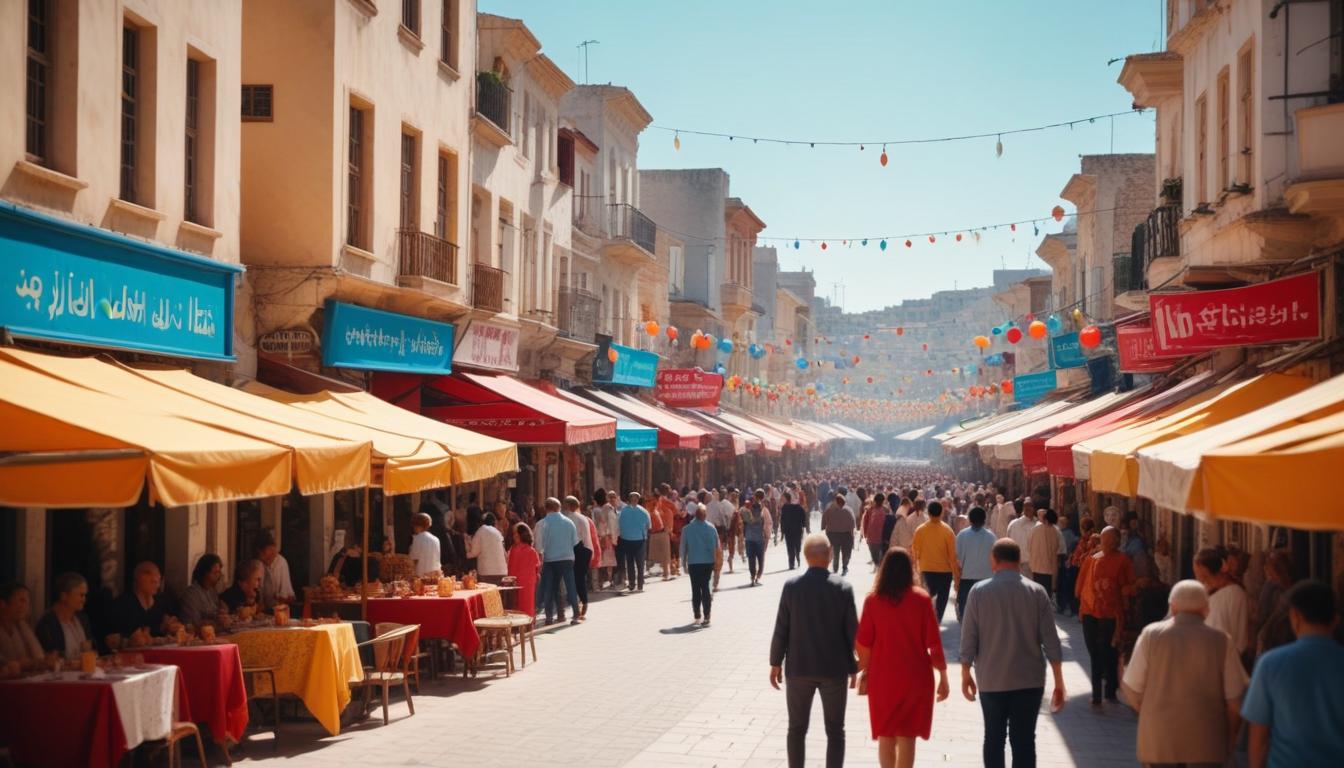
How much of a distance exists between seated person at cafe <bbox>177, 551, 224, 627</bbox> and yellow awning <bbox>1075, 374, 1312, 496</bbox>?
24.4ft

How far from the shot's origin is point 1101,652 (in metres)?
13.4

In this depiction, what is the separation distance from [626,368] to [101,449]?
27.4 metres

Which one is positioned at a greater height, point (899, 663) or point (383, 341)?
point (383, 341)

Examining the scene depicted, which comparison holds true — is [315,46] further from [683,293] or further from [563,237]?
[683,293]

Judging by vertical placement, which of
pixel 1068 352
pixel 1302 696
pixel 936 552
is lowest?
pixel 936 552

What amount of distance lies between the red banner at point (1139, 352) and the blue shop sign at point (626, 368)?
16.1 m

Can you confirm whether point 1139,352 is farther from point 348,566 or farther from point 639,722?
point 348,566

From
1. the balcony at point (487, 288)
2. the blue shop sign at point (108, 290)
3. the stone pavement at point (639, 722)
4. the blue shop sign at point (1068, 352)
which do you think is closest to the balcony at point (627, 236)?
the blue shop sign at point (1068, 352)

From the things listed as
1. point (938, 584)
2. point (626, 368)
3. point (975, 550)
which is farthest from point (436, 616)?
point (626, 368)

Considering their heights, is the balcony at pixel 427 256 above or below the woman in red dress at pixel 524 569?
above

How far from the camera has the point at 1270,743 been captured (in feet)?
21.5

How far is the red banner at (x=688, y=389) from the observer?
40531 millimetres

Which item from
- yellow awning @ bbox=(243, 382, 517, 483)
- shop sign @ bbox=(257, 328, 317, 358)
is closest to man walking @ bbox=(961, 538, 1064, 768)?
yellow awning @ bbox=(243, 382, 517, 483)

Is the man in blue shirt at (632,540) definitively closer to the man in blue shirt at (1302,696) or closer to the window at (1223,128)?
the window at (1223,128)
